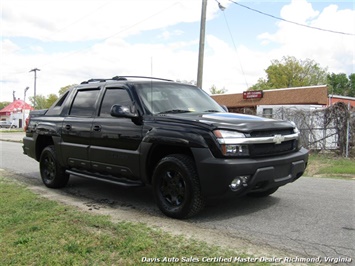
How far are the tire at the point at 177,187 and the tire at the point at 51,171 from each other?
2705 mm

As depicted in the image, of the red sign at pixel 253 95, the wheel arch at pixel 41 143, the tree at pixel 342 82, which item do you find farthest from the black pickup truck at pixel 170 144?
the tree at pixel 342 82

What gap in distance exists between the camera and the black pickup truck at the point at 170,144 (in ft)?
14.3

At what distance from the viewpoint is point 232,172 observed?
4250 mm

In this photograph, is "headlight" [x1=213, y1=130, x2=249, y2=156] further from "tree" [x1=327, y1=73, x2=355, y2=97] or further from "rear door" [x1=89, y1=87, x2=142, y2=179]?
"tree" [x1=327, y1=73, x2=355, y2=97]

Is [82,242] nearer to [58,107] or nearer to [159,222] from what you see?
[159,222]

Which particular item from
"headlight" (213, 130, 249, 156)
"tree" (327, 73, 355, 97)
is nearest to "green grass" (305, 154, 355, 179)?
"headlight" (213, 130, 249, 156)

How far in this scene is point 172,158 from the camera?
472 centimetres

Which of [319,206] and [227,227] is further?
[319,206]

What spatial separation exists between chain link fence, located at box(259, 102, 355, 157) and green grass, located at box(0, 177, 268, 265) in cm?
1099

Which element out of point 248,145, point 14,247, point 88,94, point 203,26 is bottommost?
point 14,247

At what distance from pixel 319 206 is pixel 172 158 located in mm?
2348

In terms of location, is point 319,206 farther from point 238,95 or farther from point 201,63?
point 238,95

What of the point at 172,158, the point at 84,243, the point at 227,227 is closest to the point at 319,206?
the point at 227,227

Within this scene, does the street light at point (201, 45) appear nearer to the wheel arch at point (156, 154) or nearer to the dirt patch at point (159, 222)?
the dirt patch at point (159, 222)
